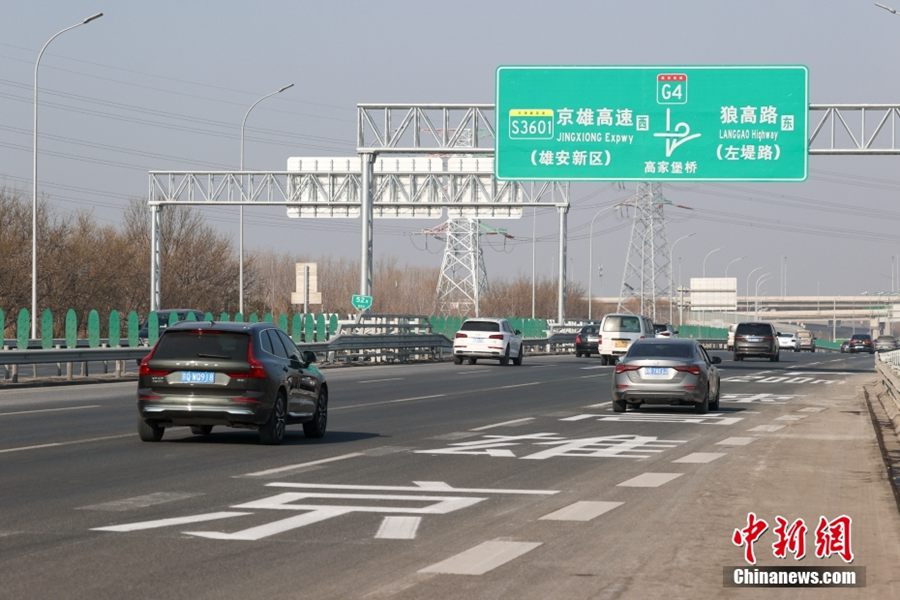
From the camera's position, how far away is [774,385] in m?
40.2

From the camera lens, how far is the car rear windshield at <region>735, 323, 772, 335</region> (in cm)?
6594

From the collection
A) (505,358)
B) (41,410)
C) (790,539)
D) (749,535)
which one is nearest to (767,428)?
(41,410)

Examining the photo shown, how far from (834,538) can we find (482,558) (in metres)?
2.66

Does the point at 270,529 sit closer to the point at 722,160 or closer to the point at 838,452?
the point at 838,452

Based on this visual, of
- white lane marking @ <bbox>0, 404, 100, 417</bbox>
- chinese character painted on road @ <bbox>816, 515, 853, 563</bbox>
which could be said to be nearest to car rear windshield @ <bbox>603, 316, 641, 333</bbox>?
white lane marking @ <bbox>0, 404, 100, 417</bbox>

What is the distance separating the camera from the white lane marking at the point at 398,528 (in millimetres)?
10617

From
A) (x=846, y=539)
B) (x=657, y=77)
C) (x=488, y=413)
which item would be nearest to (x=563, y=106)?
(x=657, y=77)

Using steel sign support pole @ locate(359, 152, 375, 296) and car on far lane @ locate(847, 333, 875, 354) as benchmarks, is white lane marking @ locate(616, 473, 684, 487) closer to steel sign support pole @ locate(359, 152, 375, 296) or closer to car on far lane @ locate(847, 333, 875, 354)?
steel sign support pole @ locate(359, 152, 375, 296)

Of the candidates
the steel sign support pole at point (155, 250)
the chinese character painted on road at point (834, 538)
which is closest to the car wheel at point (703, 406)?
the chinese character painted on road at point (834, 538)

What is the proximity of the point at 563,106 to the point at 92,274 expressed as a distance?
3833cm

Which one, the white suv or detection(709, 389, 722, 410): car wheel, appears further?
the white suv

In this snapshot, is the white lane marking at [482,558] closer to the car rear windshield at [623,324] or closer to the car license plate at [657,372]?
the car license plate at [657,372]

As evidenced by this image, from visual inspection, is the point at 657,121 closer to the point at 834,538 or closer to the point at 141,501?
the point at 141,501

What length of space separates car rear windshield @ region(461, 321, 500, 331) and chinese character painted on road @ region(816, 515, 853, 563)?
42.3 meters
